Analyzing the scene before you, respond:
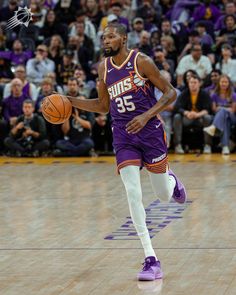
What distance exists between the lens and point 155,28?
62.3 ft

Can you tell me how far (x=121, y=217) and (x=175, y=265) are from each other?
8.44 ft

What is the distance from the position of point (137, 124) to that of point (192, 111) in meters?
8.75

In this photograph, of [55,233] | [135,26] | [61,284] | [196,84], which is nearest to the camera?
[61,284]

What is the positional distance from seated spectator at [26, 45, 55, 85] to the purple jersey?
9997 millimetres

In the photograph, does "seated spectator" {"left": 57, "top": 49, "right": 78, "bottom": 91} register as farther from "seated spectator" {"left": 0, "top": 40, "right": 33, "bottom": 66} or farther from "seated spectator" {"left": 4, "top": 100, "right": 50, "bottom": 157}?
"seated spectator" {"left": 4, "top": 100, "right": 50, "bottom": 157}

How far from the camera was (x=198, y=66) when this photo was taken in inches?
681

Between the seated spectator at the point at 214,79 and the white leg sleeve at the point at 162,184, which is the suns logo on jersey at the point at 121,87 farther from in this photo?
the seated spectator at the point at 214,79

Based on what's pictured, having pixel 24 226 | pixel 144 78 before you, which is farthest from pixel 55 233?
pixel 144 78

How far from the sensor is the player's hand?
7.48m

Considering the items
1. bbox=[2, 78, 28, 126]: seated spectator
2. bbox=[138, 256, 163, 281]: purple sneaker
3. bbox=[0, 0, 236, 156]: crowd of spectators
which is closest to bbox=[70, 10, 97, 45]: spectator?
bbox=[0, 0, 236, 156]: crowd of spectators

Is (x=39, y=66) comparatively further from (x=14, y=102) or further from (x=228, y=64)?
(x=228, y=64)

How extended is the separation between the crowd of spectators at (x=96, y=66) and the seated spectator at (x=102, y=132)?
18mm

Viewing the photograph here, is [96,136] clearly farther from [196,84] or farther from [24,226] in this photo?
[24,226]

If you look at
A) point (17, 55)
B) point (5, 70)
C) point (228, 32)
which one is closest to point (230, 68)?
point (228, 32)
